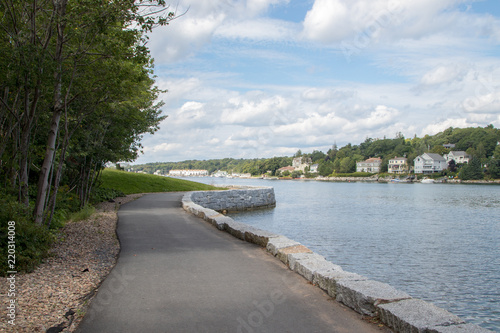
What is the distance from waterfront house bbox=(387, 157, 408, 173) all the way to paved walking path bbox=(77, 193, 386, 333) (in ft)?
519

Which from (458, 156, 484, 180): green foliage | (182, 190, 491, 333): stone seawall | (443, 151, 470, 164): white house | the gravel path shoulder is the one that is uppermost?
(443, 151, 470, 164): white house

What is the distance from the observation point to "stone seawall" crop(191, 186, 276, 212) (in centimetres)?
2916

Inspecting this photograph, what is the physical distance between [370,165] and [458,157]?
3378 centimetres

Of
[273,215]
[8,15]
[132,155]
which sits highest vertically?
[8,15]

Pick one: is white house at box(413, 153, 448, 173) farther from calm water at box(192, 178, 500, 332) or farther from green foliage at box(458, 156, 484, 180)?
calm water at box(192, 178, 500, 332)

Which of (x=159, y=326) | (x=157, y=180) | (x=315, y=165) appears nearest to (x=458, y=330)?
(x=159, y=326)

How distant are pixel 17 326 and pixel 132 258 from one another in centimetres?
390

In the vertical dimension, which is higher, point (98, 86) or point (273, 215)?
point (98, 86)

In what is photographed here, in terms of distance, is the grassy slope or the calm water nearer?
the calm water

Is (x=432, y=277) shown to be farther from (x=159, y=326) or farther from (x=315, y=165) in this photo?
(x=315, y=165)

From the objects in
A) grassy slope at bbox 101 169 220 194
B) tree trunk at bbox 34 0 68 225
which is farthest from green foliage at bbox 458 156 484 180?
tree trunk at bbox 34 0 68 225

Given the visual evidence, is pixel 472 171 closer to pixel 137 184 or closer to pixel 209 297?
pixel 137 184

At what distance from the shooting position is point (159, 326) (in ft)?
15.4

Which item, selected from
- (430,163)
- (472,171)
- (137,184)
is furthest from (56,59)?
(430,163)
